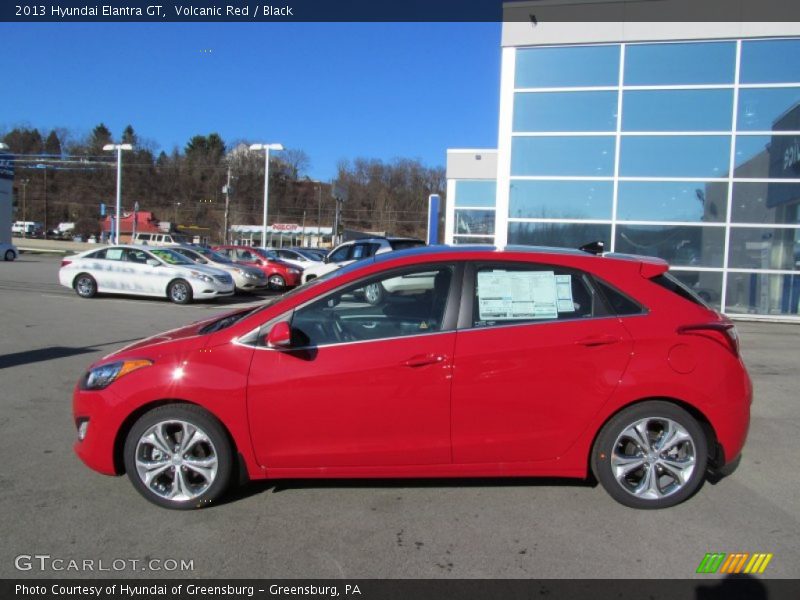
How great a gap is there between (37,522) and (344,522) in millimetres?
1769

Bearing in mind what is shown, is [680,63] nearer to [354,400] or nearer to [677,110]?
[677,110]

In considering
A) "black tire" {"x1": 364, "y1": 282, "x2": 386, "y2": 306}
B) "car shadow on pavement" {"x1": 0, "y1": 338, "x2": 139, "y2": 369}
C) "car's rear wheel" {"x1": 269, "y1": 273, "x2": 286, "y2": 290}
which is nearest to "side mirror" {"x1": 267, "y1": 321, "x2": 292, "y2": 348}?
"black tire" {"x1": 364, "y1": 282, "x2": 386, "y2": 306}

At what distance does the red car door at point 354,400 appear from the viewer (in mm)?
3473

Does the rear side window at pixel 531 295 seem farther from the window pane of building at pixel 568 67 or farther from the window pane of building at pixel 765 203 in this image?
the window pane of building at pixel 568 67

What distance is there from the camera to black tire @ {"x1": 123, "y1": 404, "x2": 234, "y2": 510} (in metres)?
3.54

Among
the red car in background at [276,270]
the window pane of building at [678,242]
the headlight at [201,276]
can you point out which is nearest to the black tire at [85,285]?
the headlight at [201,276]

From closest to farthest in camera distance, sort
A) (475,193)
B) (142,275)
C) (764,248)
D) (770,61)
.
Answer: (770,61) < (764,248) < (142,275) < (475,193)

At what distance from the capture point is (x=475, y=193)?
21156 millimetres

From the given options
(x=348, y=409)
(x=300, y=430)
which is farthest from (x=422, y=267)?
(x=300, y=430)

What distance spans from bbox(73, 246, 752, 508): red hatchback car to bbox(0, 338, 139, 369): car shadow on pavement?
4.56 m

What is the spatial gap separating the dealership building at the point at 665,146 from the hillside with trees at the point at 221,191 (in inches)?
2765

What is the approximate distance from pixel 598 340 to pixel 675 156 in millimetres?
12219

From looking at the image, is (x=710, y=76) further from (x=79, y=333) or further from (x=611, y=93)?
(x=79, y=333)

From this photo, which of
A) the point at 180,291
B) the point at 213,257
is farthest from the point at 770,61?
the point at 213,257
